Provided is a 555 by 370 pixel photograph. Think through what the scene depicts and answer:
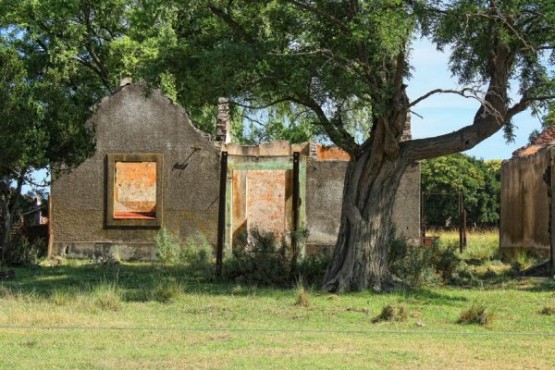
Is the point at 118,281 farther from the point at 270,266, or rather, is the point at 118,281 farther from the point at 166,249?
the point at 166,249

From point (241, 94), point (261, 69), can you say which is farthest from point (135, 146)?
point (261, 69)

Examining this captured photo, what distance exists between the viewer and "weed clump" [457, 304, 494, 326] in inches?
446

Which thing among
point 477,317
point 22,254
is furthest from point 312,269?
point 22,254

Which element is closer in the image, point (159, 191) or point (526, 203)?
point (159, 191)

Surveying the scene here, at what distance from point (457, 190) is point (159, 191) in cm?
2681

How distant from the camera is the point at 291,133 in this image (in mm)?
34188

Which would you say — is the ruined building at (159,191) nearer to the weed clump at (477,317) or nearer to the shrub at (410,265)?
the shrub at (410,265)

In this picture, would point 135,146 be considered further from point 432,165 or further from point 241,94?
point 432,165

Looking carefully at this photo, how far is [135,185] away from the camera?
958 inches

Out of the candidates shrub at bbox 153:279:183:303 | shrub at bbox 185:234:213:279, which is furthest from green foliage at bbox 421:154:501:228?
shrub at bbox 153:279:183:303

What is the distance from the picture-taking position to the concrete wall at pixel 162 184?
78.8 feet

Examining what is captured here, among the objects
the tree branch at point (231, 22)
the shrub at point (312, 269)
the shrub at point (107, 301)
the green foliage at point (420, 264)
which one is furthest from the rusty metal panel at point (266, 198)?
the shrub at point (107, 301)

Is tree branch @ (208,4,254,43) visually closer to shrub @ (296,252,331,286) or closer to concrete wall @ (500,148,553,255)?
shrub @ (296,252,331,286)

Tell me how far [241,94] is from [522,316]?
21.5ft
